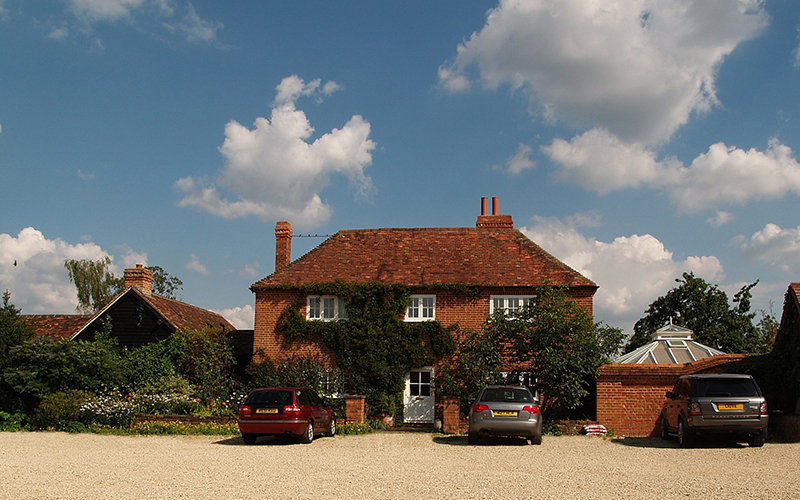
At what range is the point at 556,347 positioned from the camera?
18.8 metres

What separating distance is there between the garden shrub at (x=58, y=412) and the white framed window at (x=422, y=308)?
34.8 feet

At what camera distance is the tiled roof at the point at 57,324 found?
27.6 meters

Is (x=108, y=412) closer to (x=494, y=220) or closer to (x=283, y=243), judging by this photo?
(x=283, y=243)

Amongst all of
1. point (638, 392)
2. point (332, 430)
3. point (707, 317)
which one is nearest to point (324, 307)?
point (332, 430)

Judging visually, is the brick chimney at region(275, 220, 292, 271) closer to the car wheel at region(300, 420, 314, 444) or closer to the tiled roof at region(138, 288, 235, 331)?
the tiled roof at region(138, 288, 235, 331)

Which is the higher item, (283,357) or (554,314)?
(554,314)

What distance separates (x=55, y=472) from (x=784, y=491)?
1102 centimetres

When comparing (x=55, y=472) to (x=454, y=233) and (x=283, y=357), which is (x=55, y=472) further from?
(x=454, y=233)

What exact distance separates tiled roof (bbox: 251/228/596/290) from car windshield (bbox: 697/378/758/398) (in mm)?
8690

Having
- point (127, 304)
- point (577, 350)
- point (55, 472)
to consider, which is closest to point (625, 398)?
point (577, 350)

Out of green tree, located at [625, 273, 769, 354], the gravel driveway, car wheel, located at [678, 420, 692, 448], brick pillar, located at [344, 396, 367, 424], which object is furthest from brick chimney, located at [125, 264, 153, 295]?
→ green tree, located at [625, 273, 769, 354]

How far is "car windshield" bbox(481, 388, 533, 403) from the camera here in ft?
48.1

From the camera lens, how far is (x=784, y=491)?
8656 millimetres

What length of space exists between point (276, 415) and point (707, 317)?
39945mm
